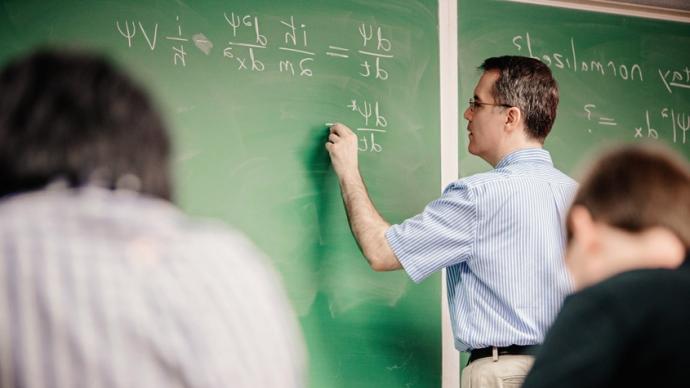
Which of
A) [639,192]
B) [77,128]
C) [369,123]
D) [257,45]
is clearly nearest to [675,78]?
[369,123]

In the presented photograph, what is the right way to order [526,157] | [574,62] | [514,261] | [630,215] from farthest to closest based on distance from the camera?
1. [574,62]
2. [526,157]
3. [514,261]
4. [630,215]

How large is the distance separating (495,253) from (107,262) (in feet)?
4.76

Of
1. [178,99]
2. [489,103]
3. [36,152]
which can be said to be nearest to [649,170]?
[36,152]

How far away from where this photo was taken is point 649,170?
1.26 metres

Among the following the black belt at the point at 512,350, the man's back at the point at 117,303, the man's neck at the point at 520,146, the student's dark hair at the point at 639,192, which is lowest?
the black belt at the point at 512,350

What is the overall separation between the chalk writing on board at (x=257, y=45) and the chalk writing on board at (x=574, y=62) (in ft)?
2.02

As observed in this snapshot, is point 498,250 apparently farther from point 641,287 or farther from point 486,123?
point 641,287

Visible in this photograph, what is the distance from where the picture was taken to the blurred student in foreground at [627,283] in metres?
1.07

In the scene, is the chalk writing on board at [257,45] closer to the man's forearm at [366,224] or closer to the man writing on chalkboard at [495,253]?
the man's forearm at [366,224]

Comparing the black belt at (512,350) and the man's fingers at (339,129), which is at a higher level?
the man's fingers at (339,129)

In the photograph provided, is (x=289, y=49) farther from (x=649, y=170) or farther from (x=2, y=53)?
(x=649, y=170)

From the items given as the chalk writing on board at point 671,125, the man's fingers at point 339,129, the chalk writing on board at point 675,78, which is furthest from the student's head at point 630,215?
the chalk writing on board at point 675,78

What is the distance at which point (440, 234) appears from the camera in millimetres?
2145

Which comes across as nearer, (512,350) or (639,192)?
(639,192)
